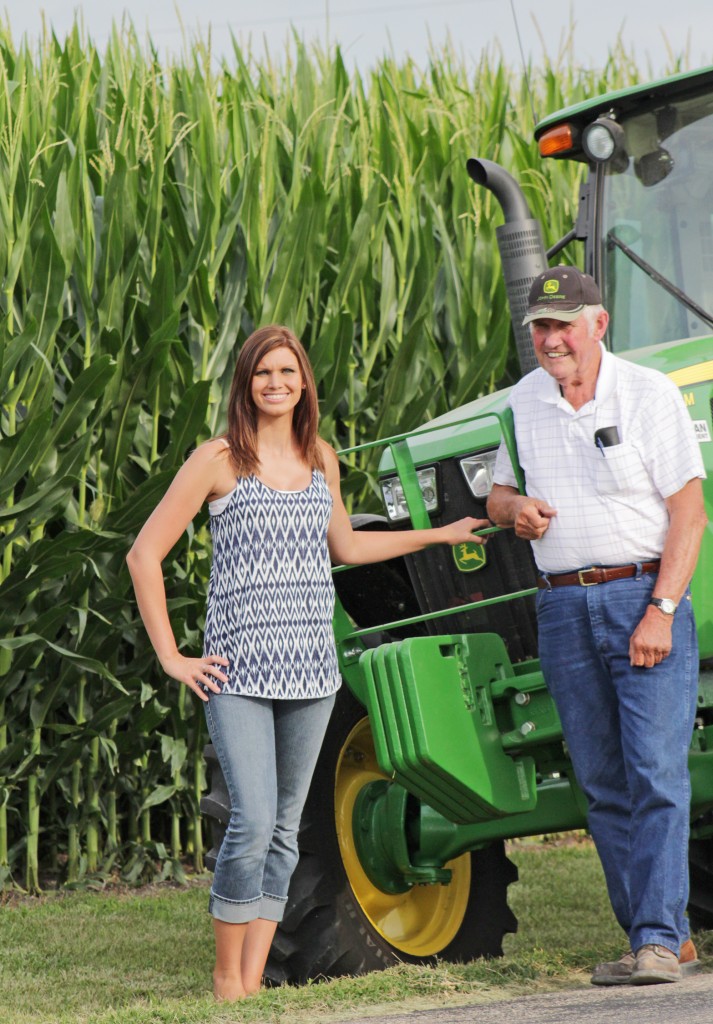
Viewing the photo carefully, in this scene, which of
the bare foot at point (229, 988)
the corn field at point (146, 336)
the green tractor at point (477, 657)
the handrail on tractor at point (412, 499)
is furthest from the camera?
the corn field at point (146, 336)

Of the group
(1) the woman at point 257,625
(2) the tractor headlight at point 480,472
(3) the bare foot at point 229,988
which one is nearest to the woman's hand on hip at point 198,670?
(1) the woman at point 257,625

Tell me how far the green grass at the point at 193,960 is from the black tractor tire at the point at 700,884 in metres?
0.18

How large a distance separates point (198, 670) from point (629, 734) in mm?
1117

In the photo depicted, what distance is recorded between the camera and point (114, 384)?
20.9 feet

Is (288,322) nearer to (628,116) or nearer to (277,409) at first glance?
(628,116)

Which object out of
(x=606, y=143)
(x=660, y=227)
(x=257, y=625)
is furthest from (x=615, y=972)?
(x=606, y=143)

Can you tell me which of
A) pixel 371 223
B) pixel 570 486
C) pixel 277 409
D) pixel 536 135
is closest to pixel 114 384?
pixel 371 223

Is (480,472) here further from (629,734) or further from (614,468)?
(629,734)

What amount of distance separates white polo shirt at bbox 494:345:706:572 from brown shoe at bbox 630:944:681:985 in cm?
98

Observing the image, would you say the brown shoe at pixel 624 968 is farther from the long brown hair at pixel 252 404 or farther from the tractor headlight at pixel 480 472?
the long brown hair at pixel 252 404

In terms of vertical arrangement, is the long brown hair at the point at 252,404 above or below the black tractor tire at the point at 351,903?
above

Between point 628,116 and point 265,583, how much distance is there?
216cm

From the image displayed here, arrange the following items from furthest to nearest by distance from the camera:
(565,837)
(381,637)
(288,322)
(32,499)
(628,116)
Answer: (565,837) → (288,322) → (32,499) → (628,116) → (381,637)

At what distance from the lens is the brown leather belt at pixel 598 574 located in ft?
12.4
